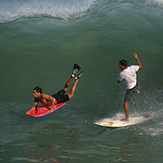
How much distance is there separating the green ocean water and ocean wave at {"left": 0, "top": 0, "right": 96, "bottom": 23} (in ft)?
0.25

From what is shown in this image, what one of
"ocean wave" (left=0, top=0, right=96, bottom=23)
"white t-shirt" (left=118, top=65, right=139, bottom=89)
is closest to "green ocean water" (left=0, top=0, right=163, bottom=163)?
"ocean wave" (left=0, top=0, right=96, bottom=23)

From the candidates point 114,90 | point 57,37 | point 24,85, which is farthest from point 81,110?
point 57,37

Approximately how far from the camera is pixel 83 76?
39.9 ft

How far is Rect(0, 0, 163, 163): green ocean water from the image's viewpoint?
5.57m

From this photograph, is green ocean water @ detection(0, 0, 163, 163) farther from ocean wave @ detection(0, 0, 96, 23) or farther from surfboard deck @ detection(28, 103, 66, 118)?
surfboard deck @ detection(28, 103, 66, 118)

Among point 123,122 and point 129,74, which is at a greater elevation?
point 129,74

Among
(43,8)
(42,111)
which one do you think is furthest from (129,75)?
(43,8)

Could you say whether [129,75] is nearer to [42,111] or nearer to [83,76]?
[42,111]

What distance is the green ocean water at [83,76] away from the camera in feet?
18.3

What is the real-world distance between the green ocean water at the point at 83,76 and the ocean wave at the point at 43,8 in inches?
3.0

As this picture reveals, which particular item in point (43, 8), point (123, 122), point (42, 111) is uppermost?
point (43, 8)

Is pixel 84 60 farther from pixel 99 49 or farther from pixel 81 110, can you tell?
pixel 81 110

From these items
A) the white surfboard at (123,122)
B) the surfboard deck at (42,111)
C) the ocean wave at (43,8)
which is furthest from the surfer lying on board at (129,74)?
the ocean wave at (43,8)

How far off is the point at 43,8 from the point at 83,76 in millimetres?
10990
